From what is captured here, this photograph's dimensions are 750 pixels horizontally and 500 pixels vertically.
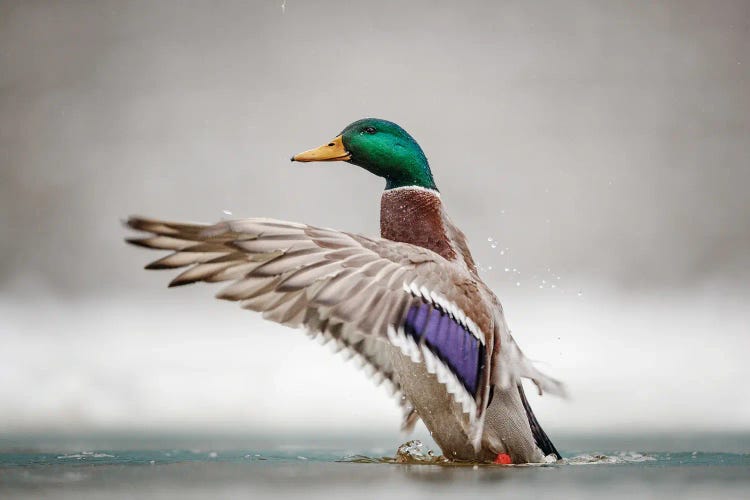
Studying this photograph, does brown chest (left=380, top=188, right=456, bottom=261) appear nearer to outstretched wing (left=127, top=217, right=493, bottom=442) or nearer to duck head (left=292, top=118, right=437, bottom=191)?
duck head (left=292, top=118, right=437, bottom=191)

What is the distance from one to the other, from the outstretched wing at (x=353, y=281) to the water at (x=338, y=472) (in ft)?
0.83

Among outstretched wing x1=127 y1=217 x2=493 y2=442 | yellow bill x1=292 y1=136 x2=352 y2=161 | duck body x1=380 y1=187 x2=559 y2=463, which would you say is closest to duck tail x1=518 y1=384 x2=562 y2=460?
duck body x1=380 y1=187 x2=559 y2=463

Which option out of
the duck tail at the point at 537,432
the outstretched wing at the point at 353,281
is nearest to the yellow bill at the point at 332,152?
the outstretched wing at the point at 353,281

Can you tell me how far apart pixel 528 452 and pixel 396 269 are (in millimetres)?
631

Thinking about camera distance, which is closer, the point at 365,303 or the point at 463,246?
the point at 365,303

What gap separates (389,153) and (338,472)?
0.93 metres

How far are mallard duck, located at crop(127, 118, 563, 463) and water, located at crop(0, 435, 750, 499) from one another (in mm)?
117

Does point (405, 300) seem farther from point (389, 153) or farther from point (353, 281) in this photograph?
point (389, 153)

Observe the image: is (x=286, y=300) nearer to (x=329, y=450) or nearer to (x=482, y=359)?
(x=482, y=359)

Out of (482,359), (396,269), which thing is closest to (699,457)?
(482,359)

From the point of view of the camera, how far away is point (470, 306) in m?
2.44

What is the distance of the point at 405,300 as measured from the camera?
2.27 metres

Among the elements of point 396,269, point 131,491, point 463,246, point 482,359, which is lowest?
point 131,491

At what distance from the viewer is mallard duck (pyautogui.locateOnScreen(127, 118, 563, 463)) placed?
87.1 inches
